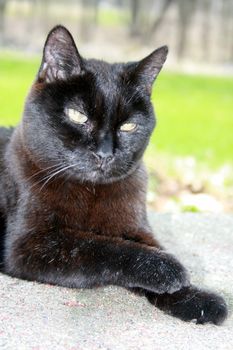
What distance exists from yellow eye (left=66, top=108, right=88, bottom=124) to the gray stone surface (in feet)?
1.99

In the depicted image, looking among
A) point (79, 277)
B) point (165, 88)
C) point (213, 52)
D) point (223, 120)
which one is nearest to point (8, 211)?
point (79, 277)

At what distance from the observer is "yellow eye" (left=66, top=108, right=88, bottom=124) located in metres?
2.13

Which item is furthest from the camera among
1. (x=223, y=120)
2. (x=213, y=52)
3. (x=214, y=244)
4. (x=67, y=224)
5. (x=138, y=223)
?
(x=213, y=52)

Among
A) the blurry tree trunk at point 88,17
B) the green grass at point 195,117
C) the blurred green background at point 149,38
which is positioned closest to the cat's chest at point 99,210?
the green grass at point 195,117

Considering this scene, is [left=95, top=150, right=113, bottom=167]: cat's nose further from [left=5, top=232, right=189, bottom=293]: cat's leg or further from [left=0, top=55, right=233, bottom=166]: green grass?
[left=0, top=55, right=233, bottom=166]: green grass

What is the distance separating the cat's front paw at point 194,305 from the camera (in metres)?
2.00

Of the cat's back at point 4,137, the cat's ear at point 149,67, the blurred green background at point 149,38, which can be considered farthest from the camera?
the blurred green background at point 149,38

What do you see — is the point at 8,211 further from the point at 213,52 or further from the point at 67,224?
the point at 213,52

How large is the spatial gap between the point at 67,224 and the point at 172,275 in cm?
45

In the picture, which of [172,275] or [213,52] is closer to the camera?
[172,275]

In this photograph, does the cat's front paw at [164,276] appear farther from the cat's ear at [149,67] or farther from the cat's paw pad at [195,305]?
the cat's ear at [149,67]

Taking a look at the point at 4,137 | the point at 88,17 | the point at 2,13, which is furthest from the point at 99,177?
the point at 2,13

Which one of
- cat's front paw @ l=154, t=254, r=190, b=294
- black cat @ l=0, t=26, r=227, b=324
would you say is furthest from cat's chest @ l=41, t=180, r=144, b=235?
cat's front paw @ l=154, t=254, r=190, b=294

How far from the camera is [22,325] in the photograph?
1.85 metres
